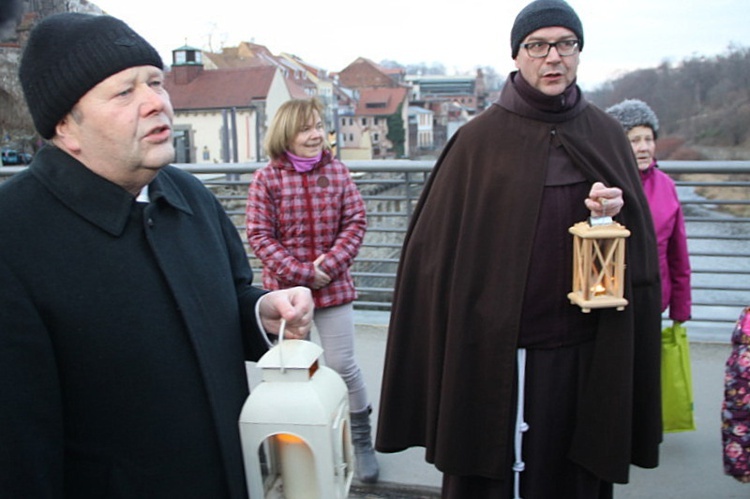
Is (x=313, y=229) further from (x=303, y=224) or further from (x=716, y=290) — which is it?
(x=716, y=290)

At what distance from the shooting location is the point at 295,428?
1.52m

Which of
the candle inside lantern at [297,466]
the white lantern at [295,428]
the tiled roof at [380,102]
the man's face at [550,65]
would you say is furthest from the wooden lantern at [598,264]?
the tiled roof at [380,102]

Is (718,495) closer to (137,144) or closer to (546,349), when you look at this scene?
(546,349)

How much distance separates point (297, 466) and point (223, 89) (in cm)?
4924

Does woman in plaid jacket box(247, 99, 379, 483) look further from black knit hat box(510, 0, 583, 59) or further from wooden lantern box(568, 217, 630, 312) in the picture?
wooden lantern box(568, 217, 630, 312)

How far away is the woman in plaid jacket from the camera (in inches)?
136

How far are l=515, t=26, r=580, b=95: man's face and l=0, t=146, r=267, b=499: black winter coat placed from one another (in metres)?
1.35

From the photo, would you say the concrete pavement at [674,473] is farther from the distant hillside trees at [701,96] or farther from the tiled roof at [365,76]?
the tiled roof at [365,76]

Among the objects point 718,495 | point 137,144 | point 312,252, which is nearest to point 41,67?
point 137,144

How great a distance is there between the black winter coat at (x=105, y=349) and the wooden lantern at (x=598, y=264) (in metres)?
1.18

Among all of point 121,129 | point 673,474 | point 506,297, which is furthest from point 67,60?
point 673,474

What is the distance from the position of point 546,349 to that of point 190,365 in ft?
4.42

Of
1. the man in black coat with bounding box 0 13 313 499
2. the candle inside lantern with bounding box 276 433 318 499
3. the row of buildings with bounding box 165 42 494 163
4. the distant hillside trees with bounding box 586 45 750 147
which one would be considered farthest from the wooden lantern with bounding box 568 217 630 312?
the distant hillside trees with bounding box 586 45 750 147

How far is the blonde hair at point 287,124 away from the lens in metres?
3.42
